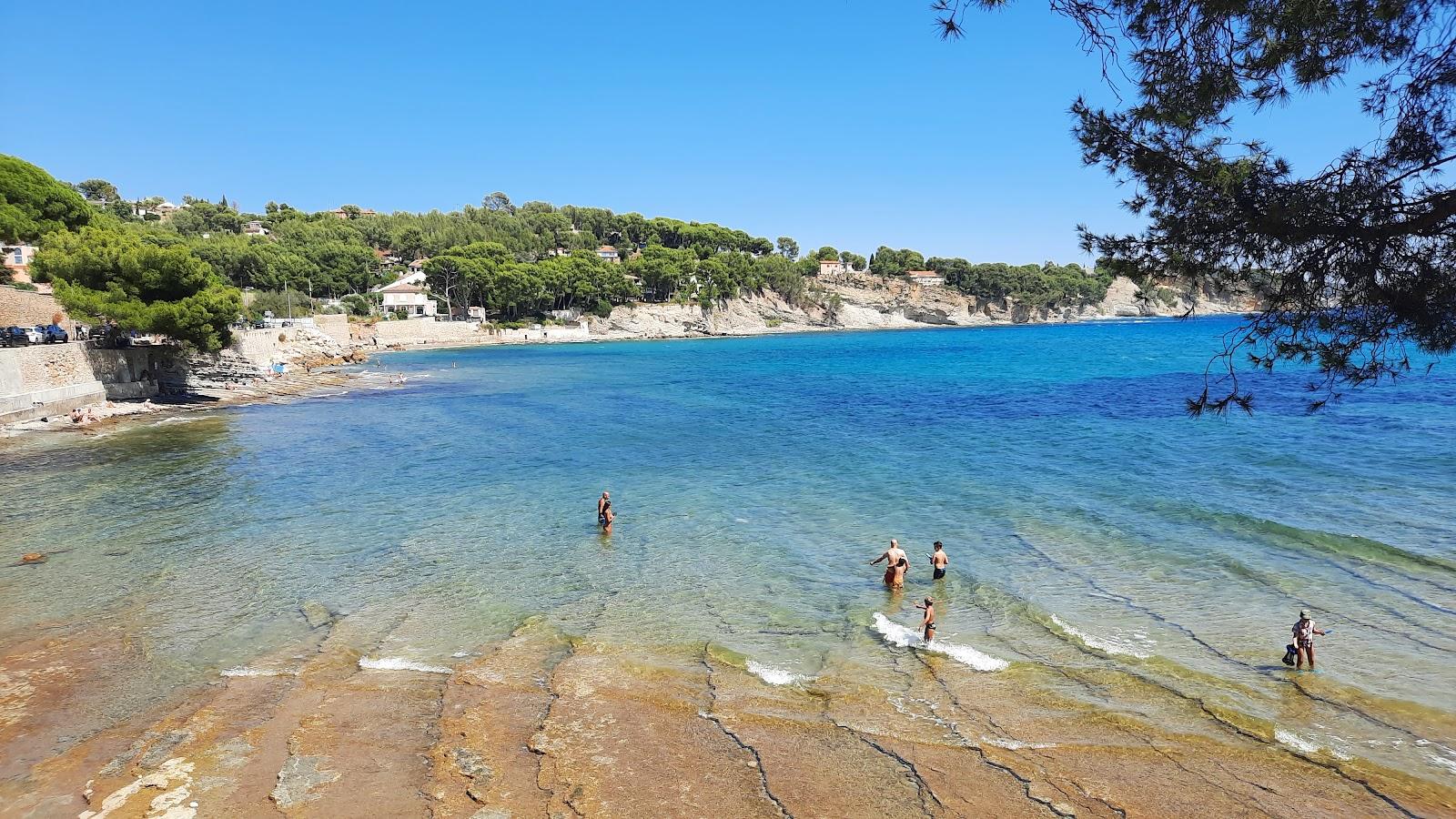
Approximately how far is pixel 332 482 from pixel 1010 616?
22.1 meters

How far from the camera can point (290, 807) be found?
761 cm

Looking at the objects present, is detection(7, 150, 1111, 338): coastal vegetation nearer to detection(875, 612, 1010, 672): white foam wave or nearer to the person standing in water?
the person standing in water

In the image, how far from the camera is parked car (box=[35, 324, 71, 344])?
40156 millimetres

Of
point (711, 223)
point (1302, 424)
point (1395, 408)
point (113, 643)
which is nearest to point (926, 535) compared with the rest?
point (113, 643)

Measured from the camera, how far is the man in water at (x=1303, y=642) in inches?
436

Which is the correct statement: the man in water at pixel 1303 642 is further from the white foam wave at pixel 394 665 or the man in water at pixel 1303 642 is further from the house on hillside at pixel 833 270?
the house on hillside at pixel 833 270

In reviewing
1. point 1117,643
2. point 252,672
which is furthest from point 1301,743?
point 252,672

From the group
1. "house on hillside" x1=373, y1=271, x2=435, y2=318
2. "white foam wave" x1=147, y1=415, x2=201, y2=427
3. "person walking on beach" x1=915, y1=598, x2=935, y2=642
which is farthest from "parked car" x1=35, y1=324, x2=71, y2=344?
"house on hillside" x1=373, y1=271, x2=435, y2=318

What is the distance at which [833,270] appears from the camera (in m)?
184

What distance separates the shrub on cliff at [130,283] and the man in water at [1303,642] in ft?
160

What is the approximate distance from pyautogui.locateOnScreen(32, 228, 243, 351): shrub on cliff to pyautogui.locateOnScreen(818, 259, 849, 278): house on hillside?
147 m

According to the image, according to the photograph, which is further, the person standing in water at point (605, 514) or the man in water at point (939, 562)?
the person standing in water at point (605, 514)

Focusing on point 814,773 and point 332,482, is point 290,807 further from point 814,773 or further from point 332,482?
point 332,482

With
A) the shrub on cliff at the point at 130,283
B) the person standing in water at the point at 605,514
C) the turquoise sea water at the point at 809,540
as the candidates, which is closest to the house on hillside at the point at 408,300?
the shrub on cliff at the point at 130,283
